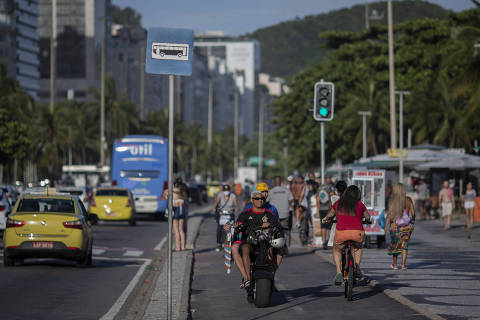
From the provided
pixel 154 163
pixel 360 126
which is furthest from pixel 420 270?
pixel 360 126

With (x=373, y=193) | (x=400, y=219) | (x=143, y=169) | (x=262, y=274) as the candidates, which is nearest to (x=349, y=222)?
(x=262, y=274)

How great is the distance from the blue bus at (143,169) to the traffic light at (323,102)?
71.4ft

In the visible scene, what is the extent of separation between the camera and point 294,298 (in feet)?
47.8

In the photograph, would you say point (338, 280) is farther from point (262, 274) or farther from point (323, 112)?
point (323, 112)

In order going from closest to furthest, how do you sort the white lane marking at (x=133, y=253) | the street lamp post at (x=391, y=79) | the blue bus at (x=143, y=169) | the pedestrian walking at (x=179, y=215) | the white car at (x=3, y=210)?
the pedestrian walking at (x=179, y=215) → the white lane marking at (x=133, y=253) → the white car at (x=3, y=210) → the street lamp post at (x=391, y=79) → the blue bus at (x=143, y=169)

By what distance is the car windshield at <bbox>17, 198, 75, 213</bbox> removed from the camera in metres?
20.4

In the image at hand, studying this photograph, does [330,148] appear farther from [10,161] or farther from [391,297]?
[391,297]

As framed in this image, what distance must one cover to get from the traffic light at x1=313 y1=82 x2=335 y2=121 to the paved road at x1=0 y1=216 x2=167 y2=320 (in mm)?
5267

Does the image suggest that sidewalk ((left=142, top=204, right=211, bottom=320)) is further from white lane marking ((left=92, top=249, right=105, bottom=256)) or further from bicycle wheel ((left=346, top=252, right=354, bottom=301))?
white lane marking ((left=92, top=249, right=105, bottom=256))

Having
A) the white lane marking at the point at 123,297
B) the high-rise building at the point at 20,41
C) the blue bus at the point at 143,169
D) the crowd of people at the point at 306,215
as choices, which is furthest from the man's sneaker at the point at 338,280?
the high-rise building at the point at 20,41

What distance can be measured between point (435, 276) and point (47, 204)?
316 inches

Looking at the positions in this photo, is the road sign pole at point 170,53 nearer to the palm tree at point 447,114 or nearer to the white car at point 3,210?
the white car at point 3,210

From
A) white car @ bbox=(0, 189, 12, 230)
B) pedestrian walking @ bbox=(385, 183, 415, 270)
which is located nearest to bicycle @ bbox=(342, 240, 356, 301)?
pedestrian walking @ bbox=(385, 183, 415, 270)

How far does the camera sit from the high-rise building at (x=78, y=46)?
16462 cm
